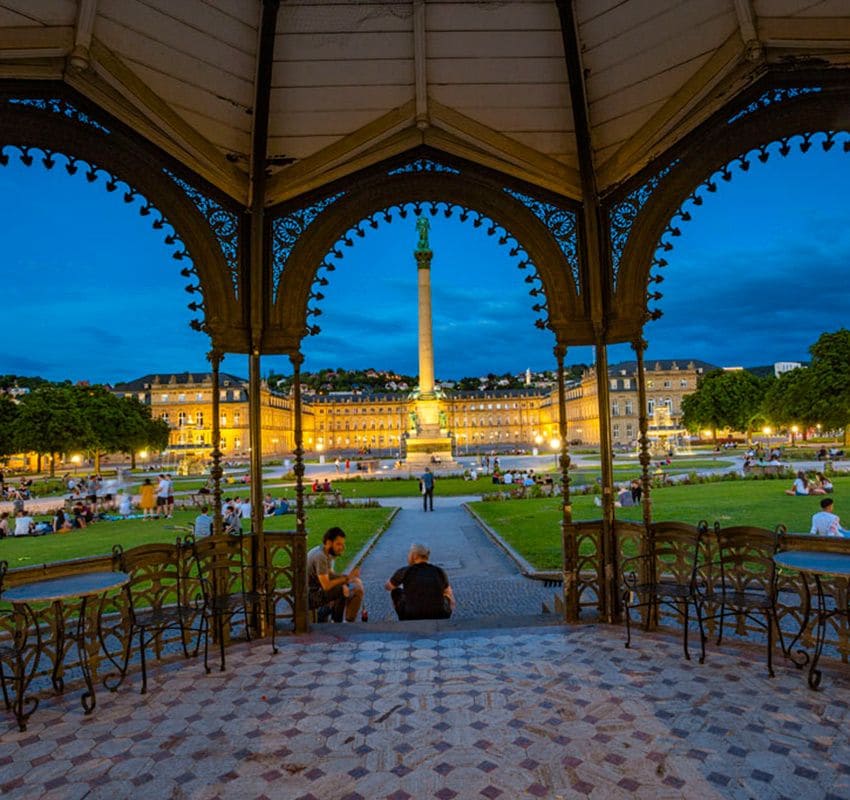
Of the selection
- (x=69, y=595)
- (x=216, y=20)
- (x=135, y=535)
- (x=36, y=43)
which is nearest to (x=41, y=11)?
(x=36, y=43)

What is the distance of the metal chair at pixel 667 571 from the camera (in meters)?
5.56

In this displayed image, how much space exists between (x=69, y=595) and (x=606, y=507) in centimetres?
531

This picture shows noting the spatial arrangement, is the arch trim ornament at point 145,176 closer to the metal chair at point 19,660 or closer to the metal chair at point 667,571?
the metal chair at point 19,660

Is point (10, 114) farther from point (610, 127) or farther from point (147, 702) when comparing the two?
point (610, 127)

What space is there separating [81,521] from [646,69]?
20.5 m

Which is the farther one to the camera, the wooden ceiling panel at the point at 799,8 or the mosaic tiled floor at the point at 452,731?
the wooden ceiling panel at the point at 799,8

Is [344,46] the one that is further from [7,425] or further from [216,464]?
[7,425]

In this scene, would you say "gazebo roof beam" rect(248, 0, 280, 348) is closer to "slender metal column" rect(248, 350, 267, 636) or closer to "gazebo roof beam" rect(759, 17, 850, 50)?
"slender metal column" rect(248, 350, 267, 636)

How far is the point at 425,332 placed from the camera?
1964 inches

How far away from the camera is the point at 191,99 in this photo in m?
5.82

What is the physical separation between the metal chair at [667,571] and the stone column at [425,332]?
42382 mm

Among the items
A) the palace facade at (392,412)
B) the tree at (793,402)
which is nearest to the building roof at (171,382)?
the palace facade at (392,412)

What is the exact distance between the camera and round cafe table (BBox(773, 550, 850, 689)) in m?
4.48

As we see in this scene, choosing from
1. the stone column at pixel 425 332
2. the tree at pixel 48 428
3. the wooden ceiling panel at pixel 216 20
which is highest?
the stone column at pixel 425 332
